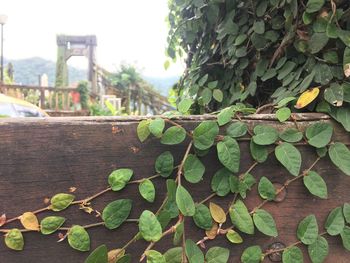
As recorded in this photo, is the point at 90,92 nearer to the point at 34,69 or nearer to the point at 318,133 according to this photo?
the point at 318,133

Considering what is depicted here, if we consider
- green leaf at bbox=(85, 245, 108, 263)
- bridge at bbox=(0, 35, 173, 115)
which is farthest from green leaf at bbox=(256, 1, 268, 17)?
bridge at bbox=(0, 35, 173, 115)

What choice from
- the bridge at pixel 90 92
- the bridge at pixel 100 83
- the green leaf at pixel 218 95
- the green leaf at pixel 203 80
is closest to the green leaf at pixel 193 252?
the green leaf at pixel 218 95

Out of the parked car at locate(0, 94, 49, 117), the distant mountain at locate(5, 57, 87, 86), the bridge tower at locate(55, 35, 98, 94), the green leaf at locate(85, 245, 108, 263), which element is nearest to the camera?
the green leaf at locate(85, 245, 108, 263)

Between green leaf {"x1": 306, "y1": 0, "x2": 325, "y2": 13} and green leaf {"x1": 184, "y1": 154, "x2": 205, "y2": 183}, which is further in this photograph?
green leaf {"x1": 306, "y1": 0, "x2": 325, "y2": 13}

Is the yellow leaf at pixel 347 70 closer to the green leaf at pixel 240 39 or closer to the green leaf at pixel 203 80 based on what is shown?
the green leaf at pixel 240 39

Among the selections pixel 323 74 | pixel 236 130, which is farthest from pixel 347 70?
pixel 236 130

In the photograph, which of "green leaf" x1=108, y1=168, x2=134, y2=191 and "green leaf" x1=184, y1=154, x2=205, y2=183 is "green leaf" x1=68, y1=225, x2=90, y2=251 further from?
"green leaf" x1=184, y1=154, x2=205, y2=183
